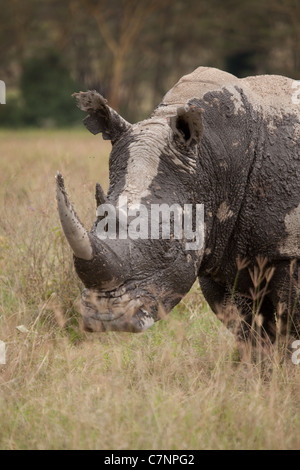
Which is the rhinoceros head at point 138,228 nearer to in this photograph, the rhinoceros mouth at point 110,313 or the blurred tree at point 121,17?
the rhinoceros mouth at point 110,313

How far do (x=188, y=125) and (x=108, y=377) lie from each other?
137 cm

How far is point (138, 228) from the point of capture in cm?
332

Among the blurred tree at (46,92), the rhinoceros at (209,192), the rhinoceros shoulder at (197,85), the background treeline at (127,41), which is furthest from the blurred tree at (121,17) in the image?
the rhinoceros at (209,192)

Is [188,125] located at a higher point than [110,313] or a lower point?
higher

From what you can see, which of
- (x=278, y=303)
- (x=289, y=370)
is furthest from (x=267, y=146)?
(x=289, y=370)

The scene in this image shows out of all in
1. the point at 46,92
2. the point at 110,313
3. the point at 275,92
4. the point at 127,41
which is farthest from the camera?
the point at 127,41

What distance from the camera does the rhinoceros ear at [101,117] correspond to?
3777mm

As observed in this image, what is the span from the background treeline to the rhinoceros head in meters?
21.1

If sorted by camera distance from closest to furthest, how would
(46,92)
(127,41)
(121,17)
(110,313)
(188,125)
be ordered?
(110,313) < (188,125) < (46,92) < (127,41) < (121,17)

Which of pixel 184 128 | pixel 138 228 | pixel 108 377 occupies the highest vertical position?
pixel 184 128

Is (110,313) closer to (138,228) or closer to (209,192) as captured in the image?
(138,228)

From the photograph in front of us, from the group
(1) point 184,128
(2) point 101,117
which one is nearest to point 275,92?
(1) point 184,128

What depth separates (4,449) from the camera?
3.34m
